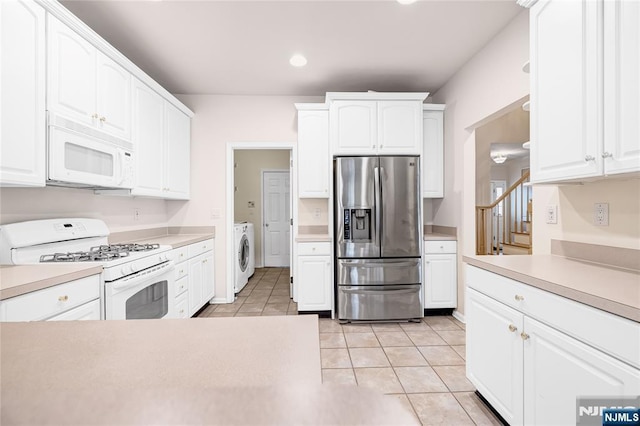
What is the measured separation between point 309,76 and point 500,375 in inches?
121

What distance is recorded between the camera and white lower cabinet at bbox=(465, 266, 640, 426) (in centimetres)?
98

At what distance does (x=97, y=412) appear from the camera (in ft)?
1.06

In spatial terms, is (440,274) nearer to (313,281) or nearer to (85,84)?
(313,281)

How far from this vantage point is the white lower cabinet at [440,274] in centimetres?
317

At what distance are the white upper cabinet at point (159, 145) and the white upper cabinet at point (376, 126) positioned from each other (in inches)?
69.7

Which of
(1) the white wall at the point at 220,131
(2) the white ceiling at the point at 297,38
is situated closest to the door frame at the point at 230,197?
(1) the white wall at the point at 220,131

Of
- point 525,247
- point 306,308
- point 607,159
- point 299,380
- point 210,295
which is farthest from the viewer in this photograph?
point 525,247

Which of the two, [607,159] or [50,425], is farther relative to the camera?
[607,159]

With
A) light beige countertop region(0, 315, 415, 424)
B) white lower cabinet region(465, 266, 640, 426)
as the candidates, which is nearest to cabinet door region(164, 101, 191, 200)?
light beige countertop region(0, 315, 415, 424)

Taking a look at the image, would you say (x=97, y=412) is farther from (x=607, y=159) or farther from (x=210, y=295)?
(x=210, y=295)

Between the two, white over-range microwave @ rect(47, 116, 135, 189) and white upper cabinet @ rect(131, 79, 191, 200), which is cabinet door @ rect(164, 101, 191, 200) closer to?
white upper cabinet @ rect(131, 79, 191, 200)

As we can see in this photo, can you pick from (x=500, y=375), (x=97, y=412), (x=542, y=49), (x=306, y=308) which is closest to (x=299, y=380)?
(x=97, y=412)

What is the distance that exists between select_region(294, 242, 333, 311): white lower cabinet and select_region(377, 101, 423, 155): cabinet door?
128cm

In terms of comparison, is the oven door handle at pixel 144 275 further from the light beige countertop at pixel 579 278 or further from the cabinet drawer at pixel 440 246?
the cabinet drawer at pixel 440 246
